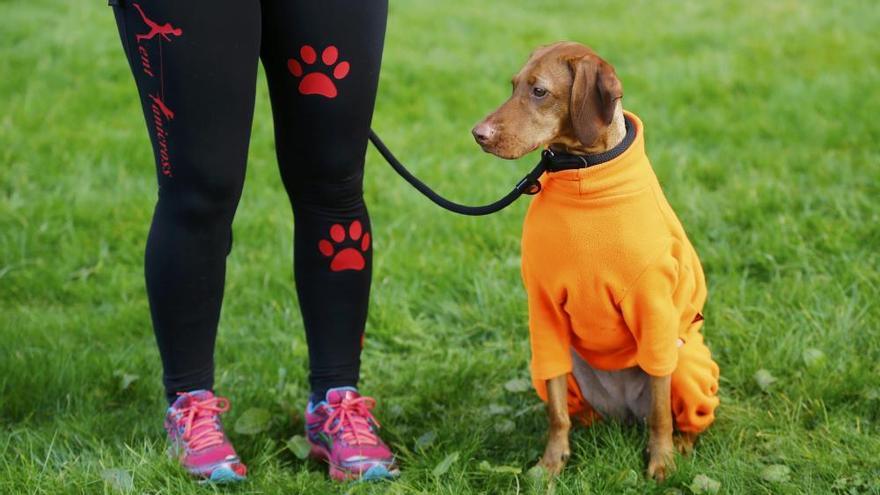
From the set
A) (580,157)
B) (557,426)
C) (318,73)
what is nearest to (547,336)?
(557,426)

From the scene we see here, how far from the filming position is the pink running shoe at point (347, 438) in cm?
281

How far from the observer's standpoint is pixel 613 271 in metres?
2.57

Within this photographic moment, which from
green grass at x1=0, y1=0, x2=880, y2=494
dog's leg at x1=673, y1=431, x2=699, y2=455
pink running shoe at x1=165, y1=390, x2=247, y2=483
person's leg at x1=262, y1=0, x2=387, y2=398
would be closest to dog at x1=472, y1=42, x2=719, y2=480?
dog's leg at x1=673, y1=431, x2=699, y2=455

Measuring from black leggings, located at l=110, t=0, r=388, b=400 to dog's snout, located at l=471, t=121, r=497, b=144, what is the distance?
1.06ft

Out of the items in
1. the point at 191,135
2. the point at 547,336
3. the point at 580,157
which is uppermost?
the point at 191,135

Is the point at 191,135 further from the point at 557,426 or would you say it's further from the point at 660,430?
the point at 660,430

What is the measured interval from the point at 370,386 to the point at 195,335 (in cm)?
85

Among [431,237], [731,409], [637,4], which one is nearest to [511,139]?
[731,409]

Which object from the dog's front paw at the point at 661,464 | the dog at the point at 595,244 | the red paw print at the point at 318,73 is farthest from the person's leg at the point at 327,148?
the dog's front paw at the point at 661,464

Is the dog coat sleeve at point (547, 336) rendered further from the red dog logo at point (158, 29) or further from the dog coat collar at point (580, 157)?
the red dog logo at point (158, 29)

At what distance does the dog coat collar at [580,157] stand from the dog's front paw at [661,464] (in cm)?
81

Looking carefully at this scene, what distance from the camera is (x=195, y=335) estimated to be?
2752 millimetres

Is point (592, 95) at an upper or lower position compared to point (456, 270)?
upper

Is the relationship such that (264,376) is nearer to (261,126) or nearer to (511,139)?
(511,139)
